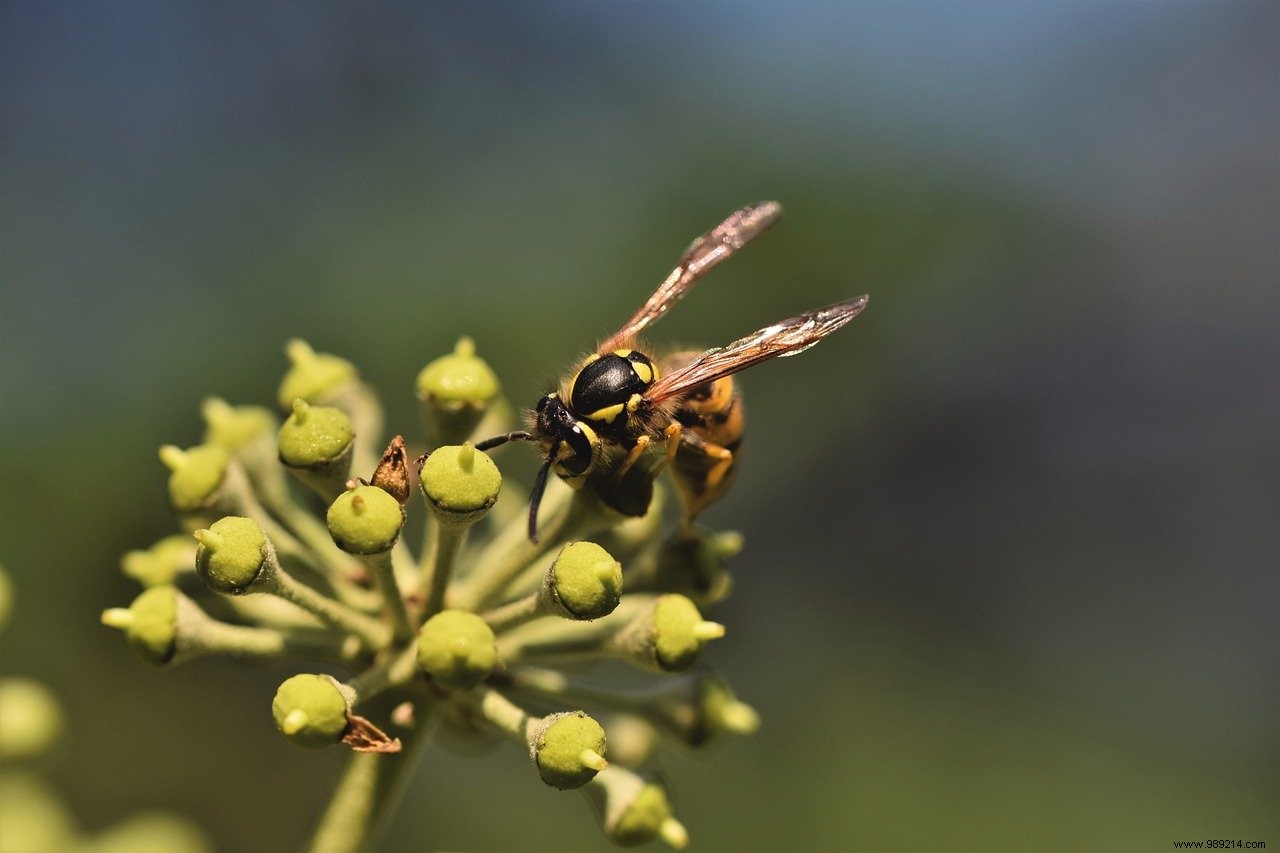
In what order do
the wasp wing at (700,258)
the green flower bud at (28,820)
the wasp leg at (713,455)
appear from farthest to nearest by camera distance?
the wasp wing at (700,258), the wasp leg at (713,455), the green flower bud at (28,820)

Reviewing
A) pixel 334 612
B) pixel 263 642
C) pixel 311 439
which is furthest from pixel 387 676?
pixel 311 439

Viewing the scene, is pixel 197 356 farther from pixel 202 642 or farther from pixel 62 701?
pixel 202 642

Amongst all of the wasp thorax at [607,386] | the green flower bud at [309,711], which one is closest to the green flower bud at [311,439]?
the green flower bud at [309,711]

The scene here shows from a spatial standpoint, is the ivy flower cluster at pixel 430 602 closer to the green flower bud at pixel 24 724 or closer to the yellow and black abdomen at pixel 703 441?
the yellow and black abdomen at pixel 703 441

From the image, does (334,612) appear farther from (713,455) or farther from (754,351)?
(754,351)

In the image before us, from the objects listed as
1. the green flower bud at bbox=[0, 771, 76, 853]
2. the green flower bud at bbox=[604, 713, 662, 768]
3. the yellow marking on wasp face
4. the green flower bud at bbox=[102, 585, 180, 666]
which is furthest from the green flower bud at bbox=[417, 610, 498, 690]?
the green flower bud at bbox=[0, 771, 76, 853]

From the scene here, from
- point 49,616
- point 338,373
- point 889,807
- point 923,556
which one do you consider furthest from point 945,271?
point 338,373
